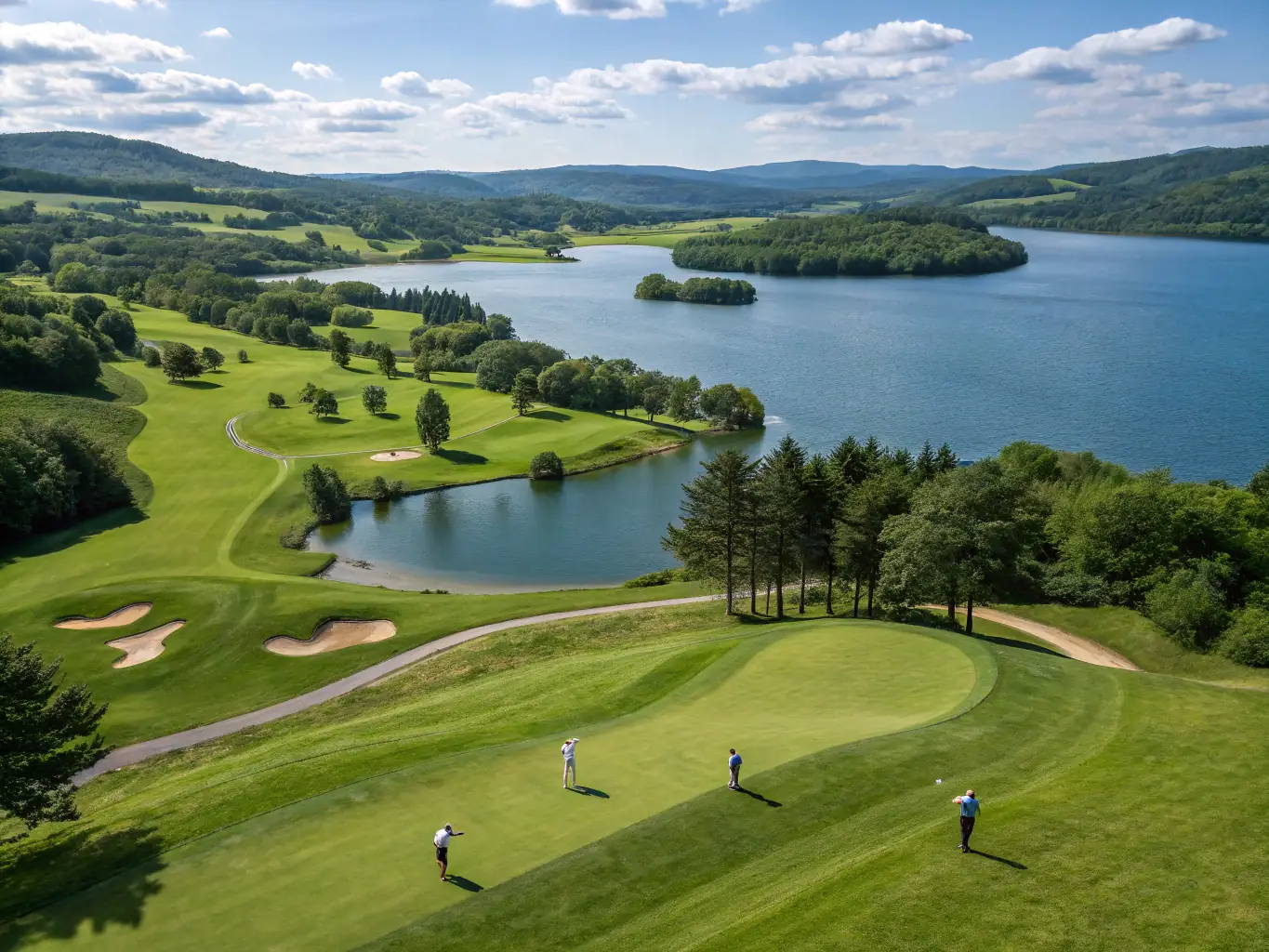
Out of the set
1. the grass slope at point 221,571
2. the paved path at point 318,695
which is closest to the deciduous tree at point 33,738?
the paved path at point 318,695

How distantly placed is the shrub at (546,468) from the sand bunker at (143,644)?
4859cm

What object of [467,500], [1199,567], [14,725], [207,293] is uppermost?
[207,293]

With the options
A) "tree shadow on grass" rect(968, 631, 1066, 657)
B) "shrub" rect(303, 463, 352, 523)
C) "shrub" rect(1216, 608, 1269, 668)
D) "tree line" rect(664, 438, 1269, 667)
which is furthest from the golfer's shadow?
"shrub" rect(303, 463, 352, 523)

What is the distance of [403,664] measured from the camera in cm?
4441

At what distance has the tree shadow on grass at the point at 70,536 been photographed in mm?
65062

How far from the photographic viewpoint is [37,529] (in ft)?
229

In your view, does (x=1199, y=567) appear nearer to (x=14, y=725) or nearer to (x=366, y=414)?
(x=14, y=725)

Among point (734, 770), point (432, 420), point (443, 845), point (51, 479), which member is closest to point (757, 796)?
point (734, 770)

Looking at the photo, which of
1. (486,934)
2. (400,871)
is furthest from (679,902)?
(400,871)

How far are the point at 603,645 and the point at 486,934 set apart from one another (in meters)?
28.2

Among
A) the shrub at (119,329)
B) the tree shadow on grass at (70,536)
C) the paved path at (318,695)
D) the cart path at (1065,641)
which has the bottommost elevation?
the tree shadow on grass at (70,536)

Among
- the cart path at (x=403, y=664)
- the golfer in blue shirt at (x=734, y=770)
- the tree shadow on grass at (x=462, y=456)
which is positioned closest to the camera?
the golfer in blue shirt at (x=734, y=770)

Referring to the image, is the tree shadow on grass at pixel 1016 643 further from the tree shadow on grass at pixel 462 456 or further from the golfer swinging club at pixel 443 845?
the tree shadow on grass at pixel 462 456

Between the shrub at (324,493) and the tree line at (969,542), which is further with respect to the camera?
the shrub at (324,493)
